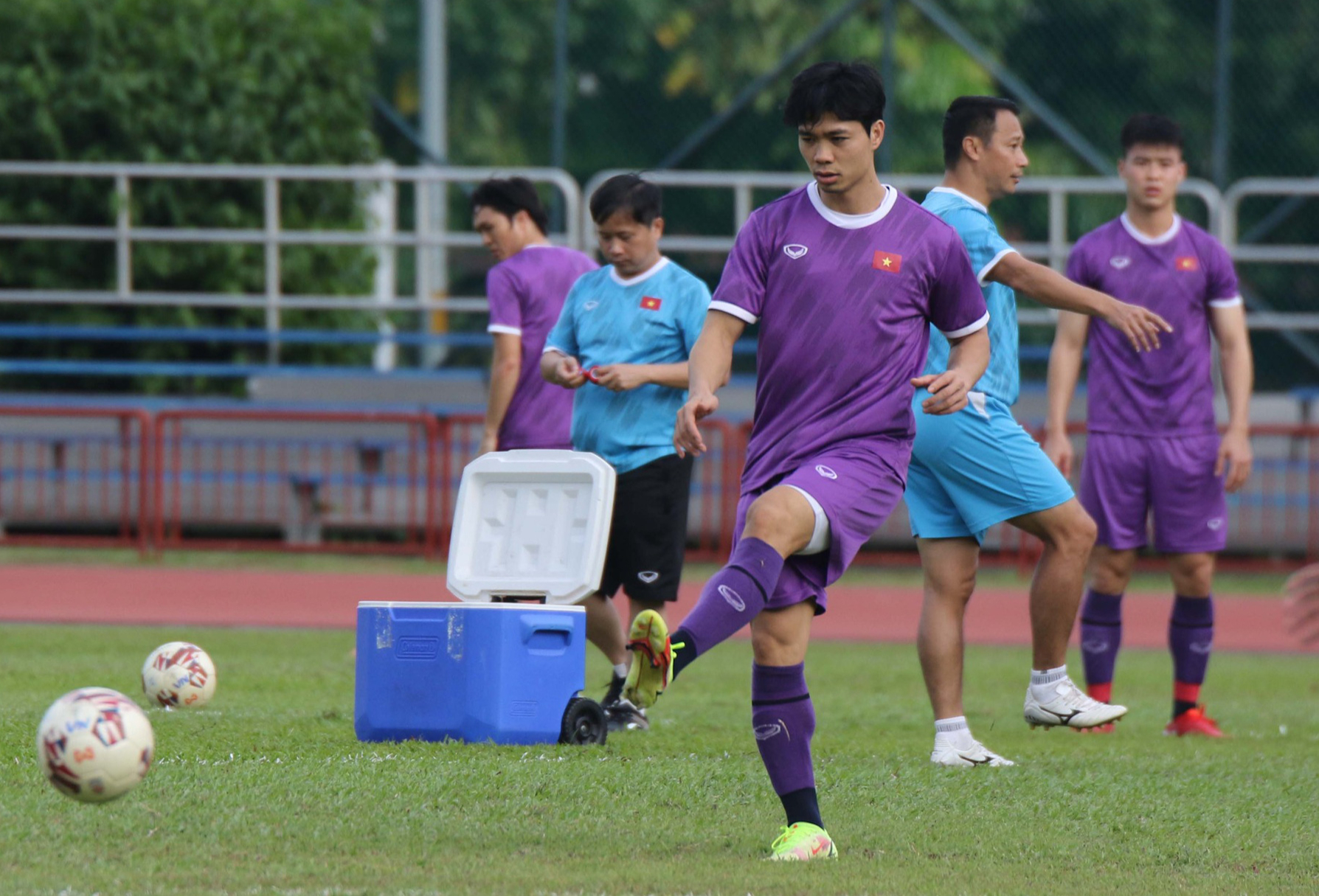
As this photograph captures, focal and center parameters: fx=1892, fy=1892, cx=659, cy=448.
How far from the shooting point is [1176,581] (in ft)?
25.8

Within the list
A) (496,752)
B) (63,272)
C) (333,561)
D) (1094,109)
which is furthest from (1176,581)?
(1094,109)

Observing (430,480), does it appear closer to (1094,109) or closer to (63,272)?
(63,272)

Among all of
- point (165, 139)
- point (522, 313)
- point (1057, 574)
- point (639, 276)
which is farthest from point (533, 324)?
point (165, 139)

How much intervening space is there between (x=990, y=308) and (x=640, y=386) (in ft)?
4.40

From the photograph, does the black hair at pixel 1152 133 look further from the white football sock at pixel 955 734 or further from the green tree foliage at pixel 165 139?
the green tree foliage at pixel 165 139

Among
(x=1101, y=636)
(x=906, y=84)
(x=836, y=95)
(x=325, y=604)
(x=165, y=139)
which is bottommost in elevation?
(x=325, y=604)

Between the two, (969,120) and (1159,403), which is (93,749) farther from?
(1159,403)

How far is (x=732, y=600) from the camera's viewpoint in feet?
14.7

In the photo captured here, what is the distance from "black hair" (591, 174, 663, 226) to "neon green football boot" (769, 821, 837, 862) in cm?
302

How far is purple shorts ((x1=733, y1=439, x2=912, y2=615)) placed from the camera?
4.73 metres

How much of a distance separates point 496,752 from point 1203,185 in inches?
433

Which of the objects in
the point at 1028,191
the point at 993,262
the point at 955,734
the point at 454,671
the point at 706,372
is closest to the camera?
the point at 706,372

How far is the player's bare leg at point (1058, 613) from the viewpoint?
6582mm

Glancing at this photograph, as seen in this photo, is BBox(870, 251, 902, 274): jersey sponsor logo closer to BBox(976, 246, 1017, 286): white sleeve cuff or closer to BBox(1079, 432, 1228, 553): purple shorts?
BBox(976, 246, 1017, 286): white sleeve cuff
